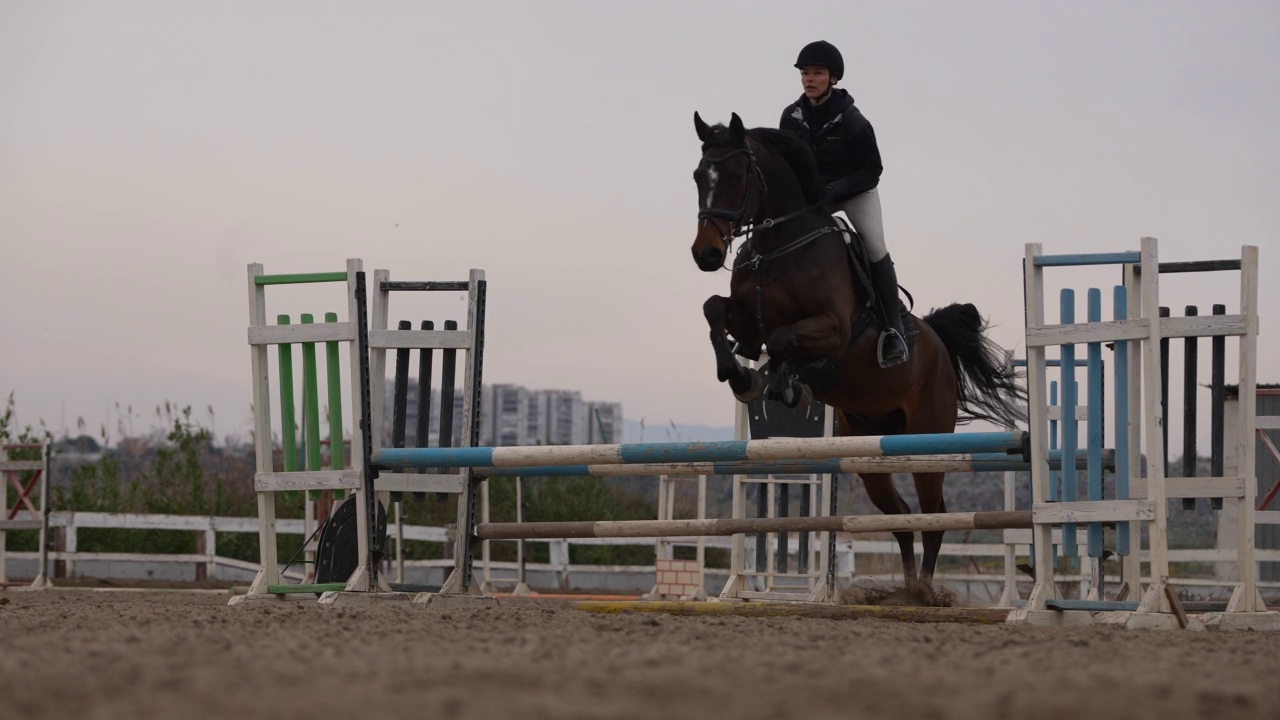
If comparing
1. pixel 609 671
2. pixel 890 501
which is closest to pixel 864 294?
pixel 890 501

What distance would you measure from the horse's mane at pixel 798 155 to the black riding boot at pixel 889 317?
0.40 meters

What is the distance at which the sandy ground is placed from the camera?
6.81 feet

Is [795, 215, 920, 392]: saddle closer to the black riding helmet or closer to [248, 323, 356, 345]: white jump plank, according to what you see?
the black riding helmet

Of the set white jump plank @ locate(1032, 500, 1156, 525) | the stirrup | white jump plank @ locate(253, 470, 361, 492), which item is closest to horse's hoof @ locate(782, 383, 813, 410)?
the stirrup

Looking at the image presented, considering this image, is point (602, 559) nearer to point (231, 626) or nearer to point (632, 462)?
point (632, 462)

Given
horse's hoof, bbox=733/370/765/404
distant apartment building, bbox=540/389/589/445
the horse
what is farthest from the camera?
distant apartment building, bbox=540/389/589/445

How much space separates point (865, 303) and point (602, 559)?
21.0 feet

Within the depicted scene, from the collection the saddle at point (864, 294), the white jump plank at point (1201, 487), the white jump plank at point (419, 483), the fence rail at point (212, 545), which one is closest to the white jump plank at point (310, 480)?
the white jump plank at point (419, 483)

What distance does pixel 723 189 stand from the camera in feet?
16.4

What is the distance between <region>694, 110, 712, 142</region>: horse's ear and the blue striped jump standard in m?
1.16

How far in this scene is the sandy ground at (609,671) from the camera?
2074 mm

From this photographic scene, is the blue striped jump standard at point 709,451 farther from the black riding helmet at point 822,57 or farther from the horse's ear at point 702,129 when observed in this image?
the black riding helmet at point 822,57

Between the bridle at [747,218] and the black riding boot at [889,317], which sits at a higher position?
the bridle at [747,218]

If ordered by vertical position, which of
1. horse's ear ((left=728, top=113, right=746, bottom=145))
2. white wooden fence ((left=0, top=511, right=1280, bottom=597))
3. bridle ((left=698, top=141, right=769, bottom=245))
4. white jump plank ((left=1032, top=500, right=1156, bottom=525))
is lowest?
white wooden fence ((left=0, top=511, right=1280, bottom=597))
